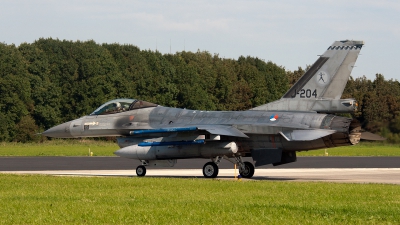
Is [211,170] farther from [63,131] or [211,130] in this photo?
[63,131]

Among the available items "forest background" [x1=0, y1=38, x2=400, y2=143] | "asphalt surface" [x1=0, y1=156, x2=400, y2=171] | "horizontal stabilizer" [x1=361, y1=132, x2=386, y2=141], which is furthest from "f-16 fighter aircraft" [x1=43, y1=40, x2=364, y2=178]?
"forest background" [x1=0, y1=38, x2=400, y2=143]

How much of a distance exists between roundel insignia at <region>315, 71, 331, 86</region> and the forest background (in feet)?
134

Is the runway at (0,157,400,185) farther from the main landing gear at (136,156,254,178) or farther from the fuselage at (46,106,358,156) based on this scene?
the fuselage at (46,106,358,156)

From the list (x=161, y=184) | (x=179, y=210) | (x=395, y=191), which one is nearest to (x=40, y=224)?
(x=179, y=210)

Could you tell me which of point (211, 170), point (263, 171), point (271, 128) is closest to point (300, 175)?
point (263, 171)

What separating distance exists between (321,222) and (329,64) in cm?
1277

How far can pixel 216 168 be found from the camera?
24531 millimetres

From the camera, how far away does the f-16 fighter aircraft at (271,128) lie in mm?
22766

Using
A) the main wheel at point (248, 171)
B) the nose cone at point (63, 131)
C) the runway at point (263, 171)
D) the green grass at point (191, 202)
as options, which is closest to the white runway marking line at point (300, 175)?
the runway at point (263, 171)

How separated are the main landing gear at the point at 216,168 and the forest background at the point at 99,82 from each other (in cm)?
4037

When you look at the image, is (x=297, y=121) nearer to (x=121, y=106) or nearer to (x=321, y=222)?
(x=121, y=106)

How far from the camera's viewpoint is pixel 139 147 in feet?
80.6

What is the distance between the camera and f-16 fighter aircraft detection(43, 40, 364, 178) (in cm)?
2277

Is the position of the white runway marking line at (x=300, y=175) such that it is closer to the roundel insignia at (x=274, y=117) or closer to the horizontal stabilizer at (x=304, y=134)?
the horizontal stabilizer at (x=304, y=134)
